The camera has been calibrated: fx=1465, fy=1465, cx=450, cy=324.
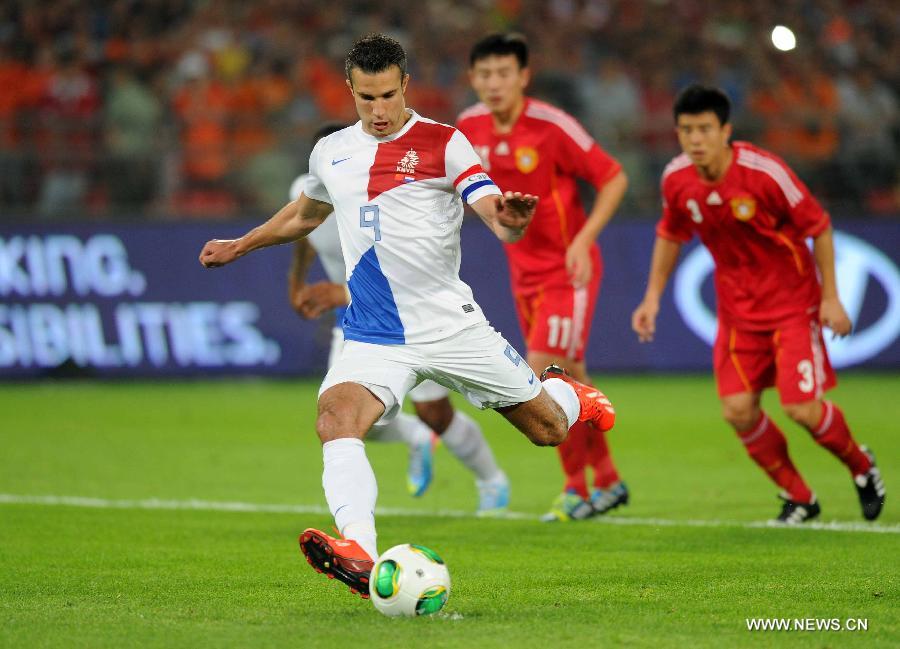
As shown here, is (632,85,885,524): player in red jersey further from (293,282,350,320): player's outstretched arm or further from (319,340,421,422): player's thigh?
(319,340,421,422): player's thigh

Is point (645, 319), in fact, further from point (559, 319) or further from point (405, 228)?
point (405, 228)

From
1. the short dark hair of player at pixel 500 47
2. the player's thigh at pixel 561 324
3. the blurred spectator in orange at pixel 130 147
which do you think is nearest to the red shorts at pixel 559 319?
the player's thigh at pixel 561 324

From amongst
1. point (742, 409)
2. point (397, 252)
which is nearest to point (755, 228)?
point (742, 409)

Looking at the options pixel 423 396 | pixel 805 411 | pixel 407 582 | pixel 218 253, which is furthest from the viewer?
pixel 423 396

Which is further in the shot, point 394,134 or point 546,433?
point 546,433

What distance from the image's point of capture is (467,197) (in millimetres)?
6090

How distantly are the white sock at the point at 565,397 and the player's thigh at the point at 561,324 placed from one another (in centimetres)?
176

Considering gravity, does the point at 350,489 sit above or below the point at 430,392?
above

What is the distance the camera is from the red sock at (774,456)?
8422mm

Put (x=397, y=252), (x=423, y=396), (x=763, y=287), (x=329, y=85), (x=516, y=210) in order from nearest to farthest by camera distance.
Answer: (x=516, y=210), (x=397, y=252), (x=763, y=287), (x=423, y=396), (x=329, y=85)

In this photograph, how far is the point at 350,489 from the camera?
571 centimetres

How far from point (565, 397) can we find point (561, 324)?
79.0 inches

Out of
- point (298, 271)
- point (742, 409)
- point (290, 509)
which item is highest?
point (298, 271)

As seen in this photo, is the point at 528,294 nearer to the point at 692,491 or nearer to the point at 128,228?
the point at 692,491
